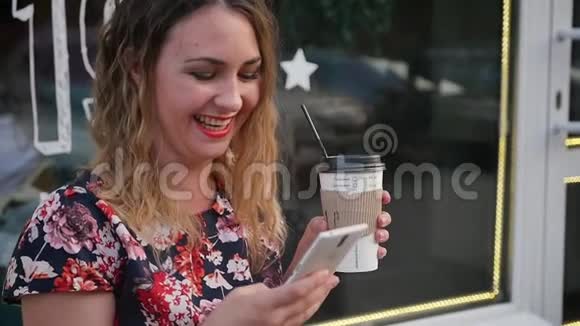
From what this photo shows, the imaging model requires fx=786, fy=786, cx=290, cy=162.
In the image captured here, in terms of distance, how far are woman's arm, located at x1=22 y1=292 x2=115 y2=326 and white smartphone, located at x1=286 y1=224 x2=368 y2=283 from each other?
0.30m

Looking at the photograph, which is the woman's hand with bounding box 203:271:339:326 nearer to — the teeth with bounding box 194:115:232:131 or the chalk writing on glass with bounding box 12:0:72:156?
the teeth with bounding box 194:115:232:131

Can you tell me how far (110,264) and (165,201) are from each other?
0.55 feet

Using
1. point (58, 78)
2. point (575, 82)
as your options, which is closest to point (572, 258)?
point (575, 82)

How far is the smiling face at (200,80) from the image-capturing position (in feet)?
4.27

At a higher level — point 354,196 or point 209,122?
point 209,122

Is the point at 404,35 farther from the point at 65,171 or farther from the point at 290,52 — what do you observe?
the point at 65,171

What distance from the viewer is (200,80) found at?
4.29 feet

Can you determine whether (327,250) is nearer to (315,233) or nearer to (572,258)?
(315,233)

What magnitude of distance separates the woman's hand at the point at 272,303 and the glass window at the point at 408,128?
1388mm

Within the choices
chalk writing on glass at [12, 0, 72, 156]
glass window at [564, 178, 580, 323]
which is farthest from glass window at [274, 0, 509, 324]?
chalk writing on glass at [12, 0, 72, 156]

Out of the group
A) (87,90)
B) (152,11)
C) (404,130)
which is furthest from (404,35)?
(152,11)

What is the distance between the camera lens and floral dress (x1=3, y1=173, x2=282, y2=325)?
1.20 metres

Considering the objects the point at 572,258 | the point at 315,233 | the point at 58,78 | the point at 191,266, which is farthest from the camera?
the point at 572,258

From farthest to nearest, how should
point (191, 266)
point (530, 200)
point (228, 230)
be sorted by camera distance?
point (530, 200), point (228, 230), point (191, 266)
